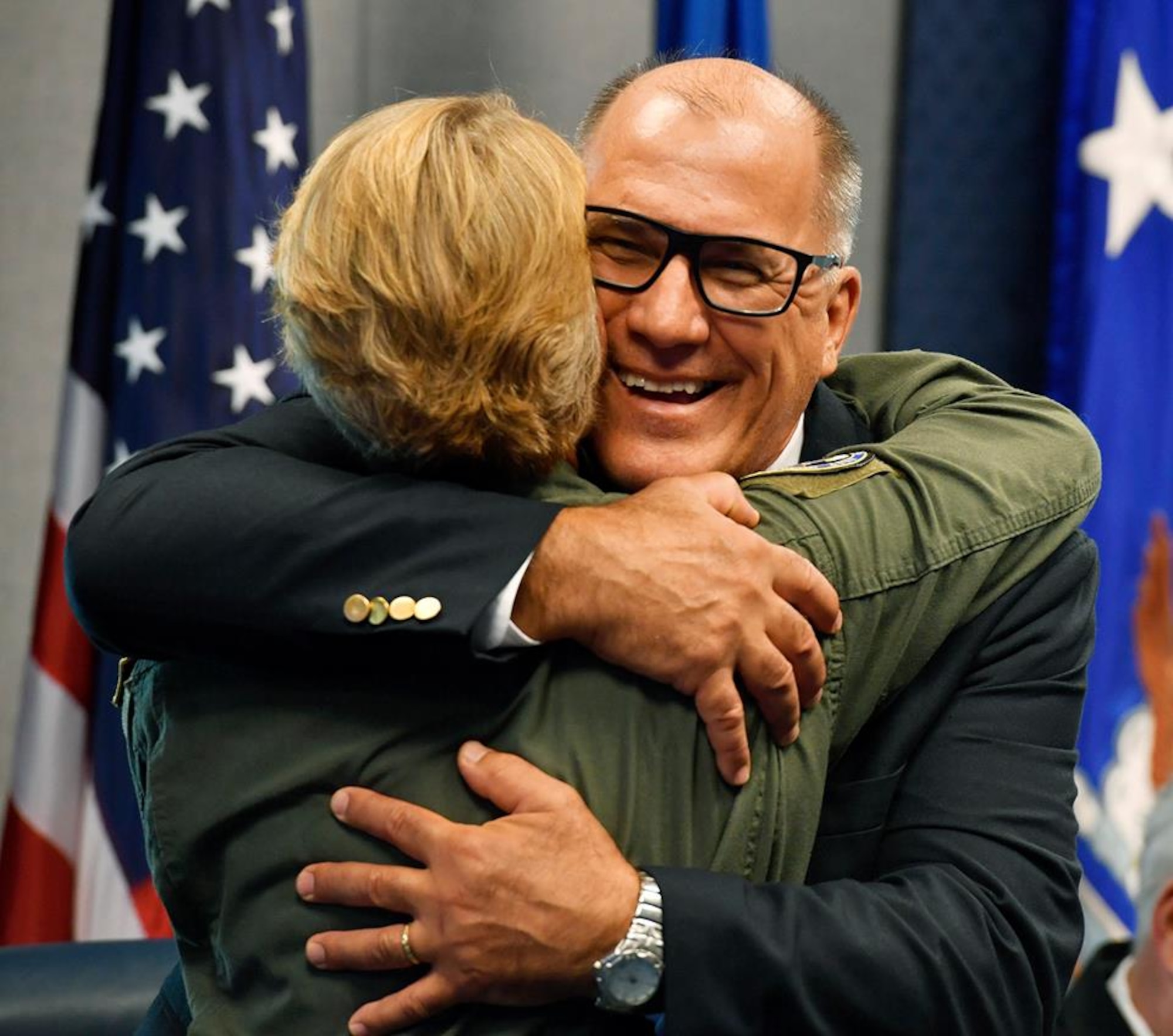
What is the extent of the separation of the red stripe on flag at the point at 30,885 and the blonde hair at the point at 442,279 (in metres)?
2.57

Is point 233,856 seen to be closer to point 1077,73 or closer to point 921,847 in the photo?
point 921,847

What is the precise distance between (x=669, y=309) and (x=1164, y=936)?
6.99 feet

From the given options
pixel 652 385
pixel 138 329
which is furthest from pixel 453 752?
pixel 138 329

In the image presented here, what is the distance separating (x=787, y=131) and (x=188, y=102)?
214 centimetres

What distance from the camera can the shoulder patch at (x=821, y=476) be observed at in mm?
1308

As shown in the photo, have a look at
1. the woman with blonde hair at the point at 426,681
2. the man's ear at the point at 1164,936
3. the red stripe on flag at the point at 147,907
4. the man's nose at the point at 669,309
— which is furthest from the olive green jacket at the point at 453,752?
the red stripe on flag at the point at 147,907

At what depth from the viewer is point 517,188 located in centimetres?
116

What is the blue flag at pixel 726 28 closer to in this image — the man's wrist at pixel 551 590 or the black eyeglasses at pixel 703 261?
the black eyeglasses at pixel 703 261

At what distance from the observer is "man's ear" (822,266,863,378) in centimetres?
171

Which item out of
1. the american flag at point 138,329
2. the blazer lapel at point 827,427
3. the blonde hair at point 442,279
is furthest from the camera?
the american flag at point 138,329

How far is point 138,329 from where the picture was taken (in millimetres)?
3398

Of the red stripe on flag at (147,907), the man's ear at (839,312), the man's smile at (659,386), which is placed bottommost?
the red stripe on flag at (147,907)

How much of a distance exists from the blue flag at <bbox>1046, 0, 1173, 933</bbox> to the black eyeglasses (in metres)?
2.35

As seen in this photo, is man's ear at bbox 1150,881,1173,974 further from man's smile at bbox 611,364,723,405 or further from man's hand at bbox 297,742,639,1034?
man's hand at bbox 297,742,639,1034
